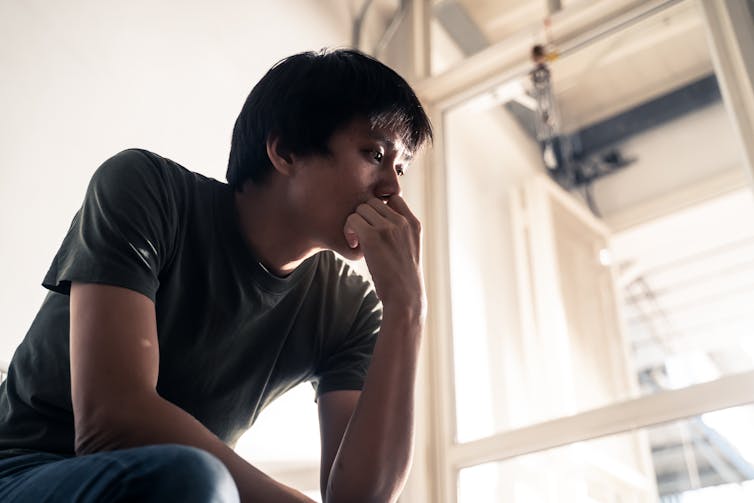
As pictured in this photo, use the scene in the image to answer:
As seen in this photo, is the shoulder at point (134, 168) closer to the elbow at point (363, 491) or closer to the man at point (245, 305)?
the man at point (245, 305)

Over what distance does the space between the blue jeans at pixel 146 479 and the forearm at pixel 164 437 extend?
0.42ft

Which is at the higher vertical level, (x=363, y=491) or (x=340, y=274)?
(x=340, y=274)

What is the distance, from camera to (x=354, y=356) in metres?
1.15

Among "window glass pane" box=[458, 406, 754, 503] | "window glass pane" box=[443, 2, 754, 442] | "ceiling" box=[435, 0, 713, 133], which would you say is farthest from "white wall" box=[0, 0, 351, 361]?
"window glass pane" box=[458, 406, 754, 503]

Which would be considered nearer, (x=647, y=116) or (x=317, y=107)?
(x=317, y=107)

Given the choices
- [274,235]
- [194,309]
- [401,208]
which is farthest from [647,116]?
[194,309]

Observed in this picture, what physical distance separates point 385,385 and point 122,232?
1.18 feet

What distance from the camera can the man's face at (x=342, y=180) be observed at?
42.1 inches

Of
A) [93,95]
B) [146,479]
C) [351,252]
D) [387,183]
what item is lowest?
[146,479]

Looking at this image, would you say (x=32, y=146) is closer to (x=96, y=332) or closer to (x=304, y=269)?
(x=304, y=269)

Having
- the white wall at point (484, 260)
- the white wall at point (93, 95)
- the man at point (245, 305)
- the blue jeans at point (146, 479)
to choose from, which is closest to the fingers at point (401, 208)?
the man at point (245, 305)

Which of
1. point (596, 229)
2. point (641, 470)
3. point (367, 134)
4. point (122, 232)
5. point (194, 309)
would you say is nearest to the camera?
point (122, 232)

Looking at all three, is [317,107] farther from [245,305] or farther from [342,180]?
[245,305]

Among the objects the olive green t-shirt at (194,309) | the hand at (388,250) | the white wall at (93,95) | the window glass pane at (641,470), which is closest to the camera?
the olive green t-shirt at (194,309)
